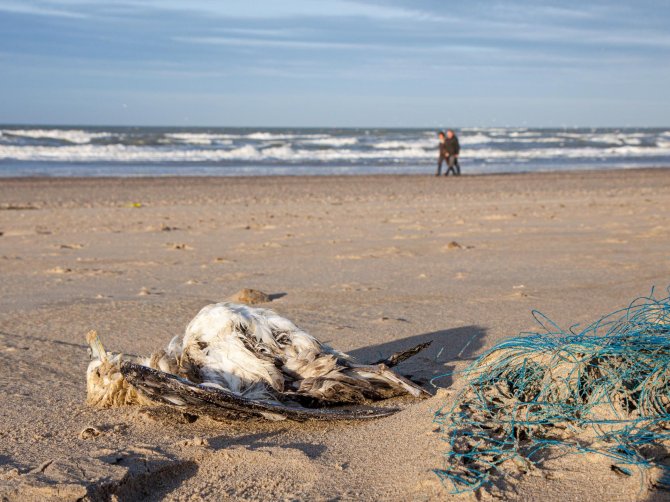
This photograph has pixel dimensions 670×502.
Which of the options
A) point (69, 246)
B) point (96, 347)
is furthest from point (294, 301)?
point (69, 246)

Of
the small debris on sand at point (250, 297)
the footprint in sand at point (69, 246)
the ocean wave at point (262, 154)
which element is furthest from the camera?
the ocean wave at point (262, 154)

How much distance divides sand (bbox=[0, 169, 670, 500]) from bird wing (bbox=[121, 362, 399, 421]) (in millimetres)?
71

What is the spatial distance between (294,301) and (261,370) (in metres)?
2.40

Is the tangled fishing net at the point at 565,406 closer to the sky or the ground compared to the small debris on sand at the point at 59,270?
closer to the sky

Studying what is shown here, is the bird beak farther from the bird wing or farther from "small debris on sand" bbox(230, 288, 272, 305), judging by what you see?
"small debris on sand" bbox(230, 288, 272, 305)

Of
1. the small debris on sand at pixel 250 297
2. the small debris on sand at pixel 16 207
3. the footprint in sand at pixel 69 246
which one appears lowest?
the small debris on sand at pixel 16 207

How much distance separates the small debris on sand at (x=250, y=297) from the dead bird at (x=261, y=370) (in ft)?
6.84

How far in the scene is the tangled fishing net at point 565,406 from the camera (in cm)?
271

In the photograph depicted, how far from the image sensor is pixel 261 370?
3.32m

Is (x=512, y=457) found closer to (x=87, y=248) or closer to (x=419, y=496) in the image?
(x=419, y=496)

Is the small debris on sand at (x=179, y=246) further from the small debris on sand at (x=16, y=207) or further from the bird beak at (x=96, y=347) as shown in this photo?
the small debris on sand at (x=16, y=207)

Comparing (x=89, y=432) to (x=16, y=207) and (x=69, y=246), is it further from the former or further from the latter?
(x=16, y=207)

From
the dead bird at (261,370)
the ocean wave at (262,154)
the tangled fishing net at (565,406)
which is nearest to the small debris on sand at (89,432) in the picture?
the dead bird at (261,370)

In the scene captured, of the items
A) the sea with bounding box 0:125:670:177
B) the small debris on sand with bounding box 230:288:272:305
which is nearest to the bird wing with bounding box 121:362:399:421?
the small debris on sand with bounding box 230:288:272:305
